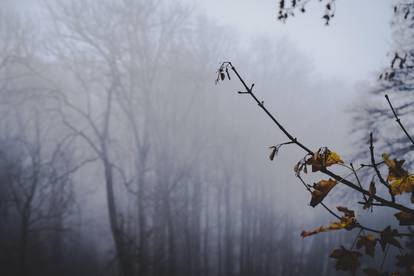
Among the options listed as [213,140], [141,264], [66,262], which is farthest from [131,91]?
[66,262]

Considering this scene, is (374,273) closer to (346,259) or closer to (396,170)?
(346,259)

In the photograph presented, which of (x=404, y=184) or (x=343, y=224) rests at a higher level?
(x=404, y=184)

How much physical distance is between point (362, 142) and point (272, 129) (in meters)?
14.7

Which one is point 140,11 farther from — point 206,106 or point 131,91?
point 206,106

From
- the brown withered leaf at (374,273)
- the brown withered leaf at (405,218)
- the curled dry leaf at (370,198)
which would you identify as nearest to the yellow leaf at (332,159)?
the curled dry leaf at (370,198)

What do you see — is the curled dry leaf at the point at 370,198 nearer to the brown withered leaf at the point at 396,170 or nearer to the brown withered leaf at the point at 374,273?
the brown withered leaf at the point at 396,170

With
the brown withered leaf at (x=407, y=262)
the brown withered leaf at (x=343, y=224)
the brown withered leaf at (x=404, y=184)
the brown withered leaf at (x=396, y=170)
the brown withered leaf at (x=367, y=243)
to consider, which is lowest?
the brown withered leaf at (x=407, y=262)

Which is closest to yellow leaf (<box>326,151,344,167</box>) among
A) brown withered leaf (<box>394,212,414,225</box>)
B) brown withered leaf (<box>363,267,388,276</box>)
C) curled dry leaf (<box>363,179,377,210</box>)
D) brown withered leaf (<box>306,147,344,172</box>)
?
brown withered leaf (<box>306,147,344,172</box>)

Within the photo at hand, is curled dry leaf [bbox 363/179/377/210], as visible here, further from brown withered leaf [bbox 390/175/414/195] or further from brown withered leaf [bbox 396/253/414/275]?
brown withered leaf [bbox 396/253/414/275]

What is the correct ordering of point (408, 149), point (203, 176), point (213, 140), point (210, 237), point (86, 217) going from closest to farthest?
point (408, 149) → point (213, 140) → point (203, 176) → point (210, 237) → point (86, 217)

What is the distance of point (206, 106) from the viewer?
56.6ft

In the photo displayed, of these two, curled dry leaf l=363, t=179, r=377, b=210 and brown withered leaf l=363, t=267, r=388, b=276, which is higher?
curled dry leaf l=363, t=179, r=377, b=210

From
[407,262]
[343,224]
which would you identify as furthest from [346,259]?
[407,262]

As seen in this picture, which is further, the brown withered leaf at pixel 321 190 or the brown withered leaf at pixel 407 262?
the brown withered leaf at pixel 407 262
